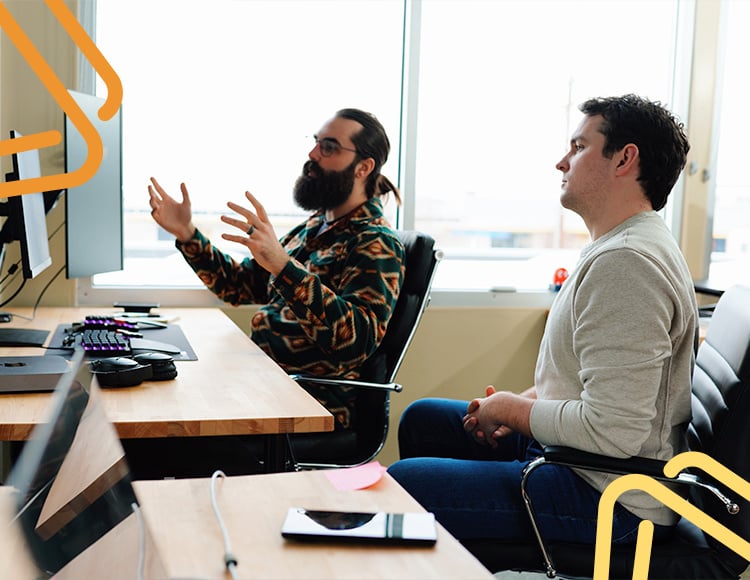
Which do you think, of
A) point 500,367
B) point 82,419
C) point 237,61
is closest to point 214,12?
point 237,61

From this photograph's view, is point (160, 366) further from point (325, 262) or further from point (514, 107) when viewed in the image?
point (514, 107)

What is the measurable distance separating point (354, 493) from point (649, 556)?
0.72 meters

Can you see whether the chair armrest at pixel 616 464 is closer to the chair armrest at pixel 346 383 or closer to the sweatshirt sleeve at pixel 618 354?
the sweatshirt sleeve at pixel 618 354

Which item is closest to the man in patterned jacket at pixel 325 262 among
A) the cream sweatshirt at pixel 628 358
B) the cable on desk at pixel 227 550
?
the cream sweatshirt at pixel 628 358

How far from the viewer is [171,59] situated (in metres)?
3.10

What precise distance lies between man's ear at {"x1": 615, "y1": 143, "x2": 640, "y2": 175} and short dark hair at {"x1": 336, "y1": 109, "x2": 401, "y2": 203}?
101 cm

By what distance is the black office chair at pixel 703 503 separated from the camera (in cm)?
154

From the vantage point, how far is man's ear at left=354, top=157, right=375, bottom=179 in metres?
2.68

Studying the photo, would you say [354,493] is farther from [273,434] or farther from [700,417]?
[700,417]

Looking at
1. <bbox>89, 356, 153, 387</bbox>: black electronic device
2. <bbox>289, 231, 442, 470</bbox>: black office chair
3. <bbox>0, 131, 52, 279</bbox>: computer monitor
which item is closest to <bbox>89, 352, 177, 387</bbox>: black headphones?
<bbox>89, 356, 153, 387</bbox>: black electronic device

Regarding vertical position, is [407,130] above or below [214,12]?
below

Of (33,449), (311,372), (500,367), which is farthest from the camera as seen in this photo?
(500,367)

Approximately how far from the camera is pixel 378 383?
2.35 metres

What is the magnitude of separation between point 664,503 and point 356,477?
0.73 meters
